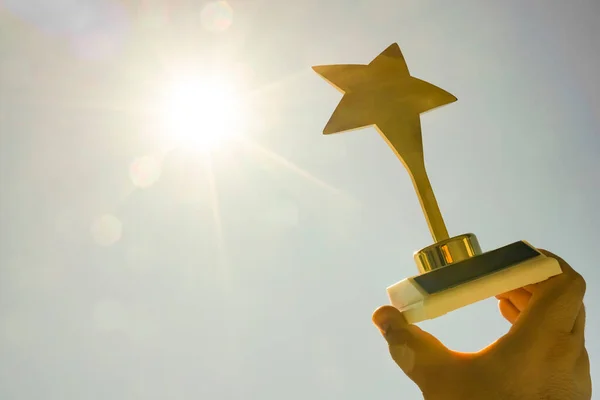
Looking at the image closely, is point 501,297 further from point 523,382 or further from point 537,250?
point 523,382

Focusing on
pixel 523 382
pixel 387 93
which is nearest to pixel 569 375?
pixel 523 382

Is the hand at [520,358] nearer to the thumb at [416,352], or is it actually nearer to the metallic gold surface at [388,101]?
the thumb at [416,352]

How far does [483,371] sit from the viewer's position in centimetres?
130

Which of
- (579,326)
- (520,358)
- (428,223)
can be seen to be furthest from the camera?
(428,223)

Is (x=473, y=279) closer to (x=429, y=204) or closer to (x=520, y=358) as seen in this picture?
(x=520, y=358)

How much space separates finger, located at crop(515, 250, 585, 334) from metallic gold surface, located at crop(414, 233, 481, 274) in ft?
0.92

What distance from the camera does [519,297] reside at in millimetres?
1665

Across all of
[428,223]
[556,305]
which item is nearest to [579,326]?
[556,305]

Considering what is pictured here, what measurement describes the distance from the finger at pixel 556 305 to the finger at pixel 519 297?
173mm

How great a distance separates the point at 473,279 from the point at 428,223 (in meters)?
0.40

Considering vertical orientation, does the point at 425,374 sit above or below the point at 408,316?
below

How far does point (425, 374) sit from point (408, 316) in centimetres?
21

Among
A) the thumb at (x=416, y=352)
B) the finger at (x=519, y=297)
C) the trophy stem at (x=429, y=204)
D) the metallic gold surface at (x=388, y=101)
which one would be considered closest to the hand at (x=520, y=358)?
the thumb at (x=416, y=352)

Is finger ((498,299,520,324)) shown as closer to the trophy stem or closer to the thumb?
the trophy stem
